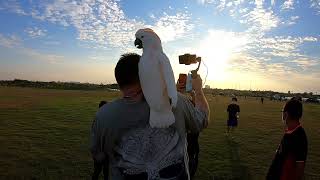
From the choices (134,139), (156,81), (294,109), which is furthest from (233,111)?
(156,81)

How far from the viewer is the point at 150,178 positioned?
8.26 ft

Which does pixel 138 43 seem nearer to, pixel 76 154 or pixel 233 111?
pixel 76 154

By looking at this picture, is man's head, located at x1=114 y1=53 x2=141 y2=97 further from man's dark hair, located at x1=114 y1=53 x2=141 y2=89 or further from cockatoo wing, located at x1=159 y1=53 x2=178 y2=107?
cockatoo wing, located at x1=159 y1=53 x2=178 y2=107

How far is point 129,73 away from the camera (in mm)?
2555

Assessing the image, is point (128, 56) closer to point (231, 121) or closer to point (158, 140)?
point (158, 140)

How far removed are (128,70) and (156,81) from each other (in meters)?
0.24

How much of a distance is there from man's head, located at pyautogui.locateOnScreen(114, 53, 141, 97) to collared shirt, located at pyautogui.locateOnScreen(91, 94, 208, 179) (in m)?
0.08

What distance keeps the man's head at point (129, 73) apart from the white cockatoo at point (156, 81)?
0.11 metres

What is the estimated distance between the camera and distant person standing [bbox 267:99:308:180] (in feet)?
14.6

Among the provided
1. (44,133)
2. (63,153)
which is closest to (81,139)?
(44,133)

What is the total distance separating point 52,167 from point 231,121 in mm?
9270

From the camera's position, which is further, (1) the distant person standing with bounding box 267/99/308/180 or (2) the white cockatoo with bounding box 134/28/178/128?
(1) the distant person standing with bounding box 267/99/308/180

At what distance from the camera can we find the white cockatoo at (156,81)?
7.95ft

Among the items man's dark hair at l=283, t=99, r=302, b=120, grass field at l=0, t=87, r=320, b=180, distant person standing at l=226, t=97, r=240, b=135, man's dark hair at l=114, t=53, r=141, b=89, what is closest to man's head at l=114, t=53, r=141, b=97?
man's dark hair at l=114, t=53, r=141, b=89
